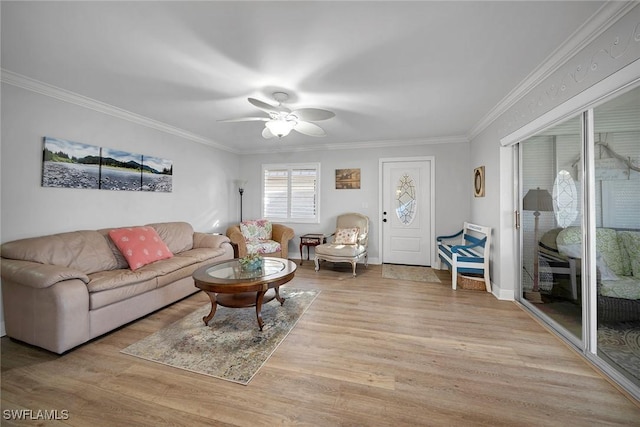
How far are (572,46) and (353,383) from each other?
10.0 ft

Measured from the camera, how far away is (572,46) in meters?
1.85

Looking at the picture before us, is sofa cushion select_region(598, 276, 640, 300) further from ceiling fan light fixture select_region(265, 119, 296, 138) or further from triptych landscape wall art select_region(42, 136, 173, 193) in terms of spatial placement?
triptych landscape wall art select_region(42, 136, 173, 193)

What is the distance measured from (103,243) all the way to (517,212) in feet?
16.7

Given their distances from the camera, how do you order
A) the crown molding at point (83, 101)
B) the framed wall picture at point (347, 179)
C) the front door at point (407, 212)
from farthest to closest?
1. the framed wall picture at point (347, 179)
2. the front door at point (407, 212)
3. the crown molding at point (83, 101)

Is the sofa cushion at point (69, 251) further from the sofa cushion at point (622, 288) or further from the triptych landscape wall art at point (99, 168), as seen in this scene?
the sofa cushion at point (622, 288)

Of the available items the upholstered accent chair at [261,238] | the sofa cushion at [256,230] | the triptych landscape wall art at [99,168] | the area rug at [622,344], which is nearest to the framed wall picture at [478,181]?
the area rug at [622,344]

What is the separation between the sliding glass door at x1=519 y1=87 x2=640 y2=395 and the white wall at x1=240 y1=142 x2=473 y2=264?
204 centimetres

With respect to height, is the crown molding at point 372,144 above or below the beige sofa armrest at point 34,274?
above

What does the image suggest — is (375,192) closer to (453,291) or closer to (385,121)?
(385,121)

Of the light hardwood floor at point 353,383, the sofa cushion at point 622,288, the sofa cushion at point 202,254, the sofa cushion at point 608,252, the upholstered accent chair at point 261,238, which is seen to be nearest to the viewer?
the light hardwood floor at point 353,383

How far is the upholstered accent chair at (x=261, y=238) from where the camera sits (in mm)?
4473

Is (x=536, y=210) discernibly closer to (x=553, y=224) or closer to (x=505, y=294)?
(x=553, y=224)

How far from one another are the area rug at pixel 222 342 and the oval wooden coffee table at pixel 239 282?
6.0 inches

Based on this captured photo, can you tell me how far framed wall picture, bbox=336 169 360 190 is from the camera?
5121mm
